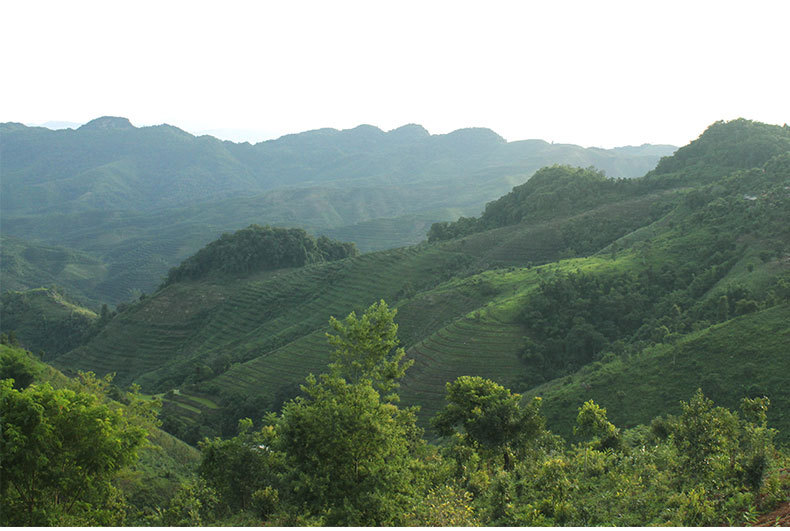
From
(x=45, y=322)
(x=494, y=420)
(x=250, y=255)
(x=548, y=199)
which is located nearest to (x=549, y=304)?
(x=494, y=420)

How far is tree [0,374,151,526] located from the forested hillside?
2.92m

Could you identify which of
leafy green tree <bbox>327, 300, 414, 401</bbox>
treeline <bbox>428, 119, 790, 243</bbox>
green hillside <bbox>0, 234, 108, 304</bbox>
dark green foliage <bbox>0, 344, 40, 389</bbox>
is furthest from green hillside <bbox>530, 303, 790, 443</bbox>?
green hillside <bbox>0, 234, 108, 304</bbox>

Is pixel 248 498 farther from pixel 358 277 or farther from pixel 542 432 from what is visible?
pixel 358 277

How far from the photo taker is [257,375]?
185 ft

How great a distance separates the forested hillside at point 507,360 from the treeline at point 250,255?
0.48 meters

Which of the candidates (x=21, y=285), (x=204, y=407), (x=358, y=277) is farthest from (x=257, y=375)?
(x=21, y=285)

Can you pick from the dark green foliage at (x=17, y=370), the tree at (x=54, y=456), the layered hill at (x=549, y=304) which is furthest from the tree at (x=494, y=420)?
the dark green foliage at (x=17, y=370)

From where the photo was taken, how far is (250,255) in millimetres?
102875

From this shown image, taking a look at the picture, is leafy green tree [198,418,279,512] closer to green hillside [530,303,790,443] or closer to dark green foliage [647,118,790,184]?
green hillside [530,303,790,443]

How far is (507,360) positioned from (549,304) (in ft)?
27.8

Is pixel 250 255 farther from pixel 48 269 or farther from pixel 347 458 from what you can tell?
pixel 48 269

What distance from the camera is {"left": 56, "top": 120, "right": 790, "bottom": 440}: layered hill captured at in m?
34.4

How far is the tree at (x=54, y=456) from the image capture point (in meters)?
13.5

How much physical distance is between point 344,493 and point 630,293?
42361mm
